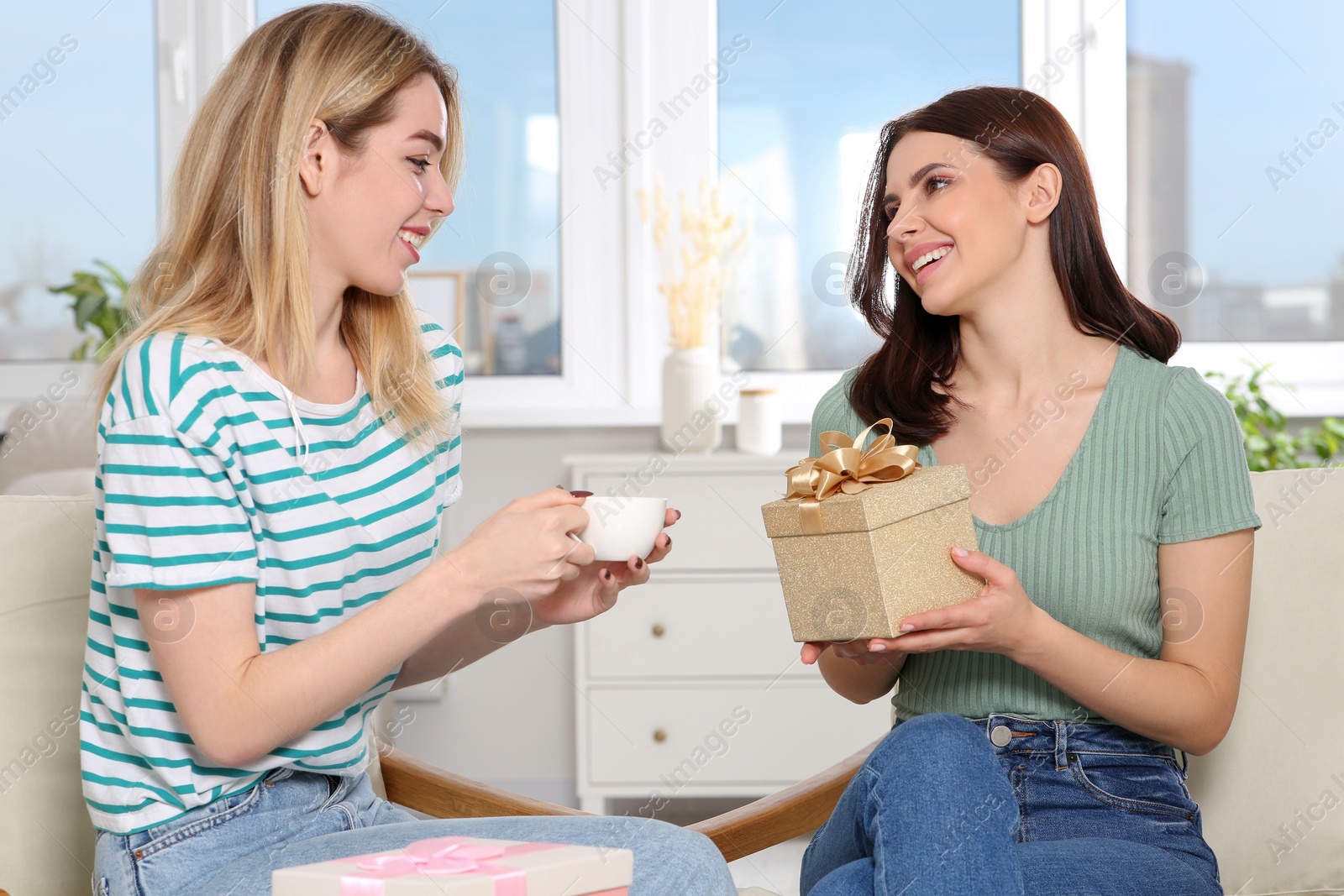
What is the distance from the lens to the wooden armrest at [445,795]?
4.60 feet

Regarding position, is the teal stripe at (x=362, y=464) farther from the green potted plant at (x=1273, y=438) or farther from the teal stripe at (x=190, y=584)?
the green potted plant at (x=1273, y=438)

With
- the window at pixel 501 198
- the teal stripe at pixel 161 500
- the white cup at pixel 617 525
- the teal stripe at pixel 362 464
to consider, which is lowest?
the white cup at pixel 617 525

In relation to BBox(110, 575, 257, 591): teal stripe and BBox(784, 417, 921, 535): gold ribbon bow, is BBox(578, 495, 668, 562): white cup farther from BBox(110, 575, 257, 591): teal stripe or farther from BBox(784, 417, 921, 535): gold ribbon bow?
BBox(110, 575, 257, 591): teal stripe

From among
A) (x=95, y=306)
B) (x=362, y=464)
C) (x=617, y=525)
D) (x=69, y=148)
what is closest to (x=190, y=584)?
(x=362, y=464)

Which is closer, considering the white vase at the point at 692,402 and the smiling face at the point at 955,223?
the smiling face at the point at 955,223

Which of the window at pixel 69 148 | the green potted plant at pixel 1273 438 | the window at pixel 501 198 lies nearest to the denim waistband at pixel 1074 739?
the green potted plant at pixel 1273 438

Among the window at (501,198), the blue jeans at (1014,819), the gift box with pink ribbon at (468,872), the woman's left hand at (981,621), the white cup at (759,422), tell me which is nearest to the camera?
the gift box with pink ribbon at (468,872)

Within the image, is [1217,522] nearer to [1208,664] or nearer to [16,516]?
[1208,664]

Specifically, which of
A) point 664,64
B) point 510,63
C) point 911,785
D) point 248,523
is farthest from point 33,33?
point 911,785

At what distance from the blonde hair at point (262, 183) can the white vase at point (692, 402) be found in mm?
1678

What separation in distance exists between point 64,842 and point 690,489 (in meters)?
1.60

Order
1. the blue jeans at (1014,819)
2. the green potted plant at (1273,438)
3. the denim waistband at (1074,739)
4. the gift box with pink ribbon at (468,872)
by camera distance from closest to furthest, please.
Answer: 1. the gift box with pink ribbon at (468,872)
2. the blue jeans at (1014,819)
3. the denim waistband at (1074,739)
4. the green potted plant at (1273,438)

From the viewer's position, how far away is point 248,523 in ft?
3.56

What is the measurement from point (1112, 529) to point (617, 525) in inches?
22.5
